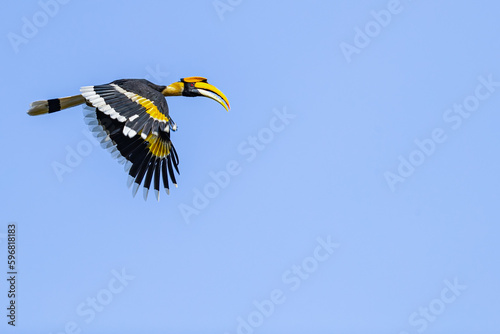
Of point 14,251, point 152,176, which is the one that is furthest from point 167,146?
point 14,251

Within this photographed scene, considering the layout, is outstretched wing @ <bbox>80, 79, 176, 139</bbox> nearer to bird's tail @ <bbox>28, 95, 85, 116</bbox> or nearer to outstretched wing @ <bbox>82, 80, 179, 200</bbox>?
outstretched wing @ <bbox>82, 80, 179, 200</bbox>

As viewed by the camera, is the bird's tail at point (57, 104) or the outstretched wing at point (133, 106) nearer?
the outstretched wing at point (133, 106)

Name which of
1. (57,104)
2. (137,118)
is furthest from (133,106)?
(57,104)

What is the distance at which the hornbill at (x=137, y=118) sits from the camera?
16.5 meters

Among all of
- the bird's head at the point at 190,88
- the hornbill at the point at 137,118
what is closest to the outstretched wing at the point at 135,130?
the hornbill at the point at 137,118

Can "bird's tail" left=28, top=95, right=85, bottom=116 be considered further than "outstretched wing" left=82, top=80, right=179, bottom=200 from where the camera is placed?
Yes

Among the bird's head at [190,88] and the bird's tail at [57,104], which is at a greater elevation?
the bird's tail at [57,104]

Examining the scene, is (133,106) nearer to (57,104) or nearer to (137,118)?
(137,118)

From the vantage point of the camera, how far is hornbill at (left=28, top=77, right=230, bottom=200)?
1648cm

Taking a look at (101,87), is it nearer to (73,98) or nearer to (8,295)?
(73,98)

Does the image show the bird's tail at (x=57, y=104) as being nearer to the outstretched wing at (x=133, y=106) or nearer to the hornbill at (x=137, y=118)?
the hornbill at (x=137, y=118)

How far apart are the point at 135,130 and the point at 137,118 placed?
30 cm

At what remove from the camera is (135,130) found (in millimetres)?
16141

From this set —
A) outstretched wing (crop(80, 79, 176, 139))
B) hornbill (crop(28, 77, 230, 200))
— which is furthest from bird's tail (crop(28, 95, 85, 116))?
outstretched wing (crop(80, 79, 176, 139))
